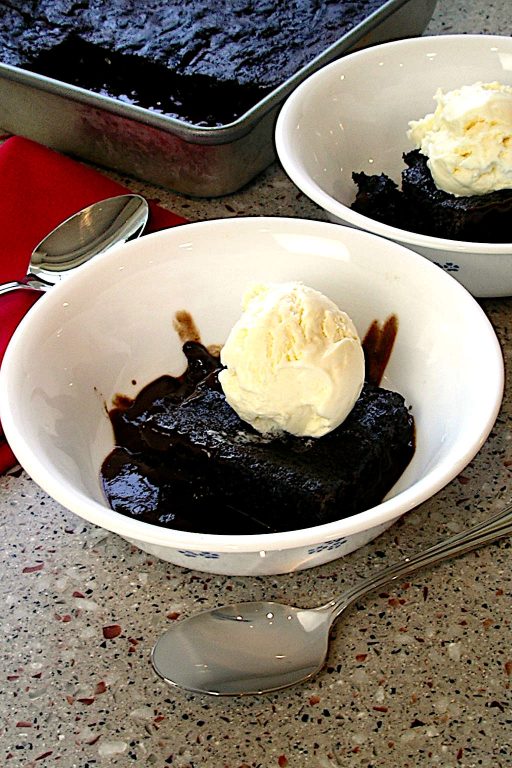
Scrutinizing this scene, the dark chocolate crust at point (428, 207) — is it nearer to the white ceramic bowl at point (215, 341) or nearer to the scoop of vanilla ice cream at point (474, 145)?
the scoop of vanilla ice cream at point (474, 145)

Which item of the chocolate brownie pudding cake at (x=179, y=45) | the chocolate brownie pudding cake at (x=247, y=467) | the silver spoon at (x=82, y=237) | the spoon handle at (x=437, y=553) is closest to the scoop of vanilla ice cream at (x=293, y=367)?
the chocolate brownie pudding cake at (x=247, y=467)

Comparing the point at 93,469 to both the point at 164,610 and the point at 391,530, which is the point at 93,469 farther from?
the point at 391,530

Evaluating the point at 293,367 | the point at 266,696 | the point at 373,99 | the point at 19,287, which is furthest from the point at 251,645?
the point at 373,99

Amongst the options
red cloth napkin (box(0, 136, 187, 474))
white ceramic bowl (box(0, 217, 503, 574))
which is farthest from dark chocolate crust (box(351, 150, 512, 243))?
red cloth napkin (box(0, 136, 187, 474))

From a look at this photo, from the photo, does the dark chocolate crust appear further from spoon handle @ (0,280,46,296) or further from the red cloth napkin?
spoon handle @ (0,280,46,296)

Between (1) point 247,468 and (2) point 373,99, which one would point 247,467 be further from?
(2) point 373,99

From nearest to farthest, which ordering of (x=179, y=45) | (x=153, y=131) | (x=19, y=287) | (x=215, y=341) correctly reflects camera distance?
(x=215, y=341) < (x=19, y=287) < (x=153, y=131) < (x=179, y=45)

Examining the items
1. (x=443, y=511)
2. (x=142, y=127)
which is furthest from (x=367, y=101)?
(x=443, y=511)

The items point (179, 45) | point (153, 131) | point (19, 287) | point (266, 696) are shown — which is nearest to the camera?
point (266, 696)
